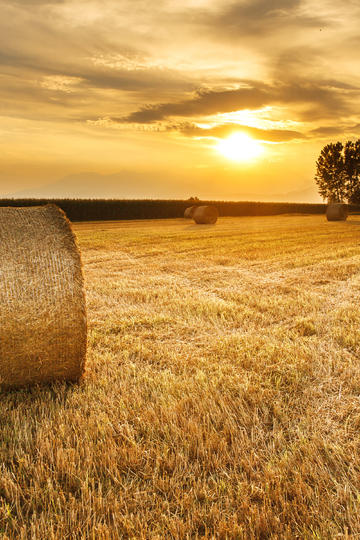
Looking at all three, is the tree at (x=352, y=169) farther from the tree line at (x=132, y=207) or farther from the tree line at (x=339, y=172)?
the tree line at (x=132, y=207)

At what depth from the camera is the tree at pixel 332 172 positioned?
6656 centimetres

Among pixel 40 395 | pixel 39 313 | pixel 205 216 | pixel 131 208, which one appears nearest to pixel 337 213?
pixel 205 216

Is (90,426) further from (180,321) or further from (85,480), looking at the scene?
(180,321)

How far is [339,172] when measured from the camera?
66.6m

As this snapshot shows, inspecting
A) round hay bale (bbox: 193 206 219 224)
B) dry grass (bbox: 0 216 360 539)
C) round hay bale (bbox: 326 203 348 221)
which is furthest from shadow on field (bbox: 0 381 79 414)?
round hay bale (bbox: 326 203 348 221)

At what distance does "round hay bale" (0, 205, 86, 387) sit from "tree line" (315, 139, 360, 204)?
66.9 metres

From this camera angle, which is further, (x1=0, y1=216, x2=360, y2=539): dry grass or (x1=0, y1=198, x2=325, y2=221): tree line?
(x1=0, y1=198, x2=325, y2=221): tree line

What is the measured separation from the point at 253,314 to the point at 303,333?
100cm

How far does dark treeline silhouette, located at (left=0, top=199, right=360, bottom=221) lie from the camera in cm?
4409

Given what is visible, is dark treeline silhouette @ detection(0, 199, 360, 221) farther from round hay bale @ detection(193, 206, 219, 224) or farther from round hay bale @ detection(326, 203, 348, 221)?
round hay bale @ detection(326, 203, 348, 221)

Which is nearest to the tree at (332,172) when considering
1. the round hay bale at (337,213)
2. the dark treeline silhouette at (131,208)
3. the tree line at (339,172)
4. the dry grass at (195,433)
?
the tree line at (339,172)

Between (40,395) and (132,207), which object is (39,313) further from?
(132,207)

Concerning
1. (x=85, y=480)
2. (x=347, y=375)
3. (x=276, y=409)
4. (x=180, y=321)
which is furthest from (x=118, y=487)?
(x=180, y=321)

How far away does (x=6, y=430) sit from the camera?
10.4 feet
